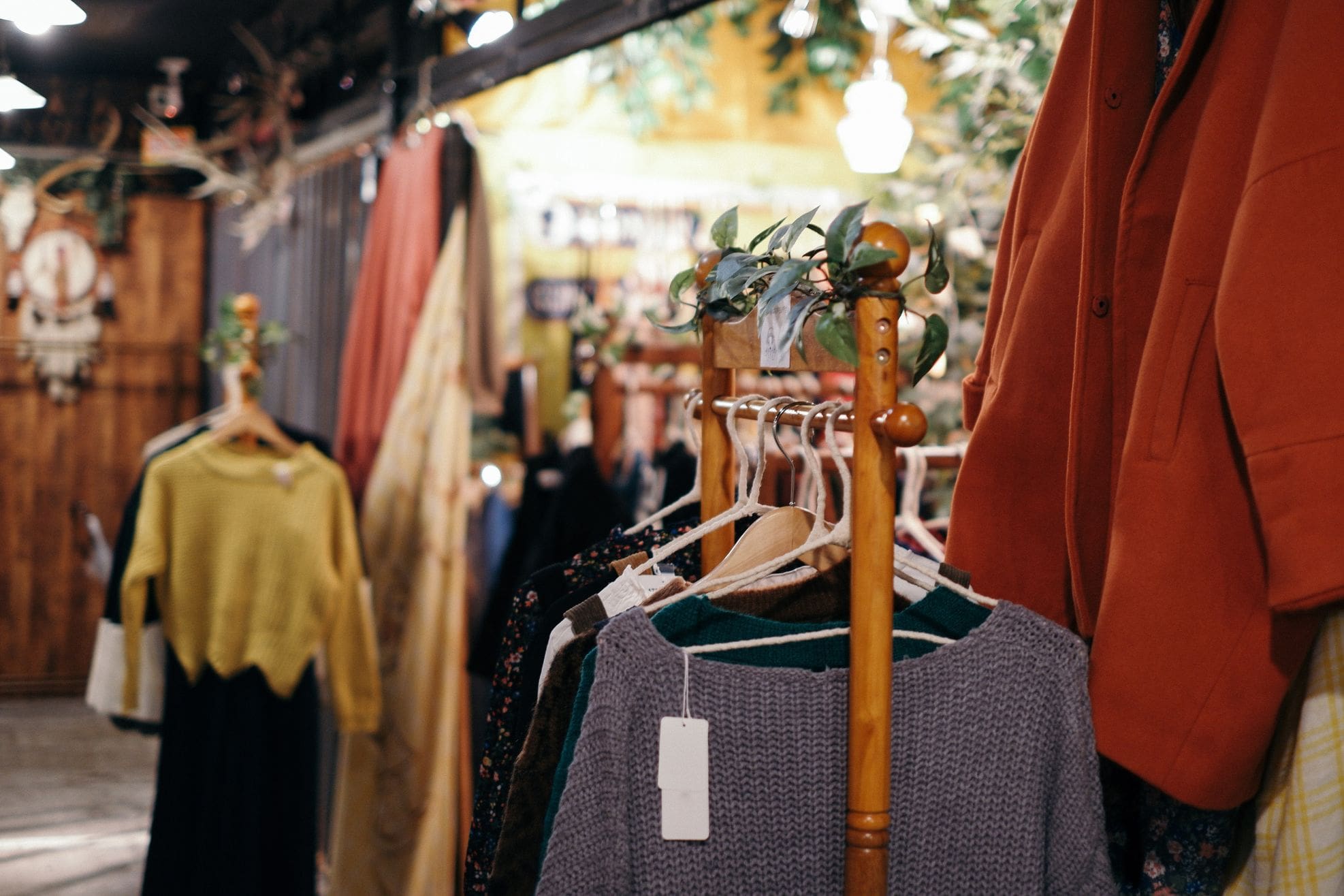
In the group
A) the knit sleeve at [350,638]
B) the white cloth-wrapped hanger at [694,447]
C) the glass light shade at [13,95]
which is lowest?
the knit sleeve at [350,638]

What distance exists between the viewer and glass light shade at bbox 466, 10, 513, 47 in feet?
10.2

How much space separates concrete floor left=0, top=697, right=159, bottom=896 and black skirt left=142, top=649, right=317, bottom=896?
1.13m

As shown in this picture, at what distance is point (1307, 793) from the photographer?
103 cm

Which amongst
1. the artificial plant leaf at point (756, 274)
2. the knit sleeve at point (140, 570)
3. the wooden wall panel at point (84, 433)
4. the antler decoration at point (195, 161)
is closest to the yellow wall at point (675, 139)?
the antler decoration at point (195, 161)

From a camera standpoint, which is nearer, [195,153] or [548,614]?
[548,614]

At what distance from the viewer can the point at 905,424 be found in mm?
978

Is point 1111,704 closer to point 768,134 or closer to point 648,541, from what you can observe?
point 648,541

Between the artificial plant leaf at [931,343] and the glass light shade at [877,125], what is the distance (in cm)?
215

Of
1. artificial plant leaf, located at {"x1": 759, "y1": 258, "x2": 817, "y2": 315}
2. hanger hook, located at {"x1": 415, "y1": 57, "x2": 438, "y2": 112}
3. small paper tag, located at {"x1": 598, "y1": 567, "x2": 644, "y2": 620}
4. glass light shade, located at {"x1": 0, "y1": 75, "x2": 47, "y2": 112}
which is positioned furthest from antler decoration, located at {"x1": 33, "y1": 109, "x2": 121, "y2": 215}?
artificial plant leaf, located at {"x1": 759, "y1": 258, "x2": 817, "y2": 315}

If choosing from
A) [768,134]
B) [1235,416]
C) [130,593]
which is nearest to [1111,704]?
[1235,416]

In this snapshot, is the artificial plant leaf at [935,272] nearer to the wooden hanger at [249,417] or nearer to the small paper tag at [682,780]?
the small paper tag at [682,780]

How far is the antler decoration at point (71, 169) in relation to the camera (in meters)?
6.12

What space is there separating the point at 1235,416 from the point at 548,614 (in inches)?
29.1

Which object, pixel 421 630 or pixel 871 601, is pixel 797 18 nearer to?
pixel 421 630
